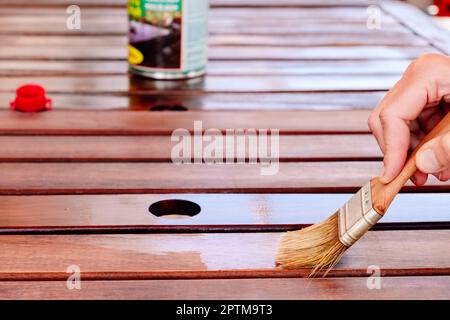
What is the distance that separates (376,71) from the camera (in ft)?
5.06

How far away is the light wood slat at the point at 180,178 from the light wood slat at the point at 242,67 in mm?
477

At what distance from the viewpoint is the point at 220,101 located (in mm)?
1349

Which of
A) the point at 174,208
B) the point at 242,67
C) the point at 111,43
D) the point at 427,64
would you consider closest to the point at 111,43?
the point at 111,43

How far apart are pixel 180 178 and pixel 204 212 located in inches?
4.0

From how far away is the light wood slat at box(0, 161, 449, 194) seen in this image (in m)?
0.98

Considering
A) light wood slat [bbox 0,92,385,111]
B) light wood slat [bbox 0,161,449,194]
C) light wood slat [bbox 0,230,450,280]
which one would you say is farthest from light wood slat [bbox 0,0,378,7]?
light wood slat [bbox 0,230,450,280]

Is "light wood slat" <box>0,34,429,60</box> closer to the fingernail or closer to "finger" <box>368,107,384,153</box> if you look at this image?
"finger" <box>368,107,384,153</box>

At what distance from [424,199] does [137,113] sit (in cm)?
50

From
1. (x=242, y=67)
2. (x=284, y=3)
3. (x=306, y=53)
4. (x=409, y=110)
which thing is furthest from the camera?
(x=284, y=3)

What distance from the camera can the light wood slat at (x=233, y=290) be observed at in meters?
0.75

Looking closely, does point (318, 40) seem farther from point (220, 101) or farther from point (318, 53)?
point (220, 101)
